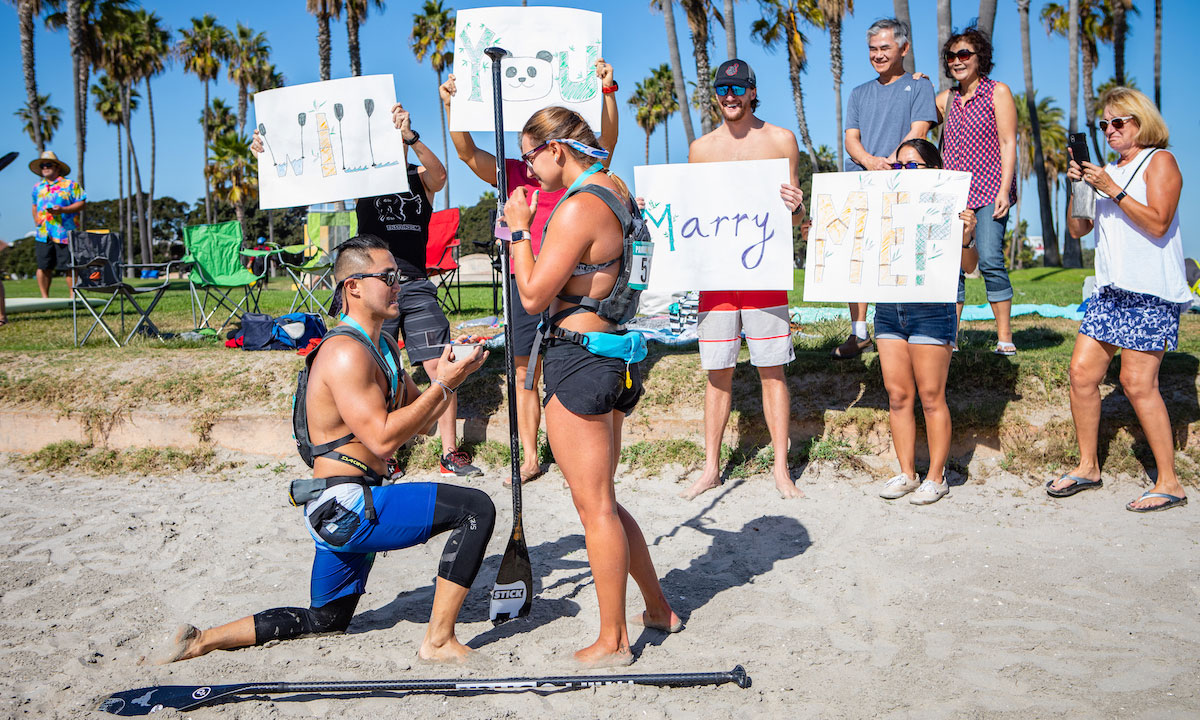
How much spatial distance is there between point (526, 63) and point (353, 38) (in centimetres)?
2626

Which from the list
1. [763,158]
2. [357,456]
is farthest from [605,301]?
[763,158]

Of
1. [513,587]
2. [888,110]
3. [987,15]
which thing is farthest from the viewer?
[987,15]

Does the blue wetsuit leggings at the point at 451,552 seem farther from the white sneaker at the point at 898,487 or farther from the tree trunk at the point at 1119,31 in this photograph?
the tree trunk at the point at 1119,31

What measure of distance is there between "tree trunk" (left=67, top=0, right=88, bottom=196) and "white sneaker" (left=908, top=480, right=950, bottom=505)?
102ft

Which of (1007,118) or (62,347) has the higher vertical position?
(1007,118)

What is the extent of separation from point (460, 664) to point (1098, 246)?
4174mm

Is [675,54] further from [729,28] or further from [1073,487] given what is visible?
[1073,487]

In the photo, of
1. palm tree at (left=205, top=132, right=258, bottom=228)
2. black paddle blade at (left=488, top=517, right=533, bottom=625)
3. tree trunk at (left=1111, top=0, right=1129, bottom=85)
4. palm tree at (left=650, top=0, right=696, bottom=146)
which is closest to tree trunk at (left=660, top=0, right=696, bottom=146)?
palm tree at (left=650, top=0, right=696, bottom=146)

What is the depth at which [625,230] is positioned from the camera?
3.12 meters

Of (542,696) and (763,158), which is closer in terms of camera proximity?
(542,696)

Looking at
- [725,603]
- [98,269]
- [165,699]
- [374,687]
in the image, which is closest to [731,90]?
[725,603]

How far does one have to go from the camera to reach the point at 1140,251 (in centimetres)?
457

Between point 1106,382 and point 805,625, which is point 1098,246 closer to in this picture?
point 1106,382

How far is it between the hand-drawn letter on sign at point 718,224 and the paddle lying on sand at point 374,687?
2.53 meters
